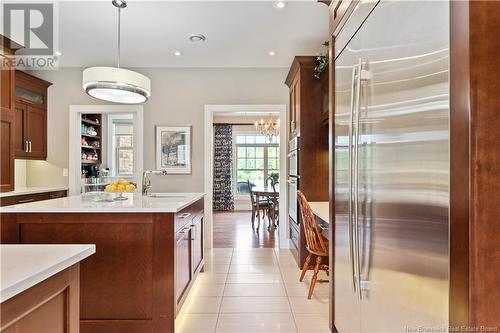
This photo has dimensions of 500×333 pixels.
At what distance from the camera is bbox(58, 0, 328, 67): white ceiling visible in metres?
2.98

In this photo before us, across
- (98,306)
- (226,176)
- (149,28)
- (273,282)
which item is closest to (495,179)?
(98,306)

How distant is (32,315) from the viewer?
31.9 inches

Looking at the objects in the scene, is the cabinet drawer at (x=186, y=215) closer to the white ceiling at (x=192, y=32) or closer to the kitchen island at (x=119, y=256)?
the kitchen island at (x=119, y=256)

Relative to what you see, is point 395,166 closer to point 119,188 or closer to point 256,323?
point 256,323

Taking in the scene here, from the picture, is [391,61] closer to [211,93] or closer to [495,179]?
[495,179]

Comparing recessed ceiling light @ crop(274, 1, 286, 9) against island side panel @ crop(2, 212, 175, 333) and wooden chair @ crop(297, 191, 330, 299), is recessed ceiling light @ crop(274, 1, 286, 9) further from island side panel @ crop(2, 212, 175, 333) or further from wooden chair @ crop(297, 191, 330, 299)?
island side panel @ crop(2, 212, 175, 333)

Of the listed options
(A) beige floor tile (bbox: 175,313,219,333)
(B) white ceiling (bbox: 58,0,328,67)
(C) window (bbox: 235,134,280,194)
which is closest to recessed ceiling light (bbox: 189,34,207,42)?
(B) white ceiling (bbox: 58,0,328,67)

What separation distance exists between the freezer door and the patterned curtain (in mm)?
7058

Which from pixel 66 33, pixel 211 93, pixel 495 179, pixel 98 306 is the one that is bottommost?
pixel 98 306

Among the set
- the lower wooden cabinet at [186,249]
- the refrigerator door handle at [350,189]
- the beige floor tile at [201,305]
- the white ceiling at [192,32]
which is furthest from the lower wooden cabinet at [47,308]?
the white ceiling at [192,32]

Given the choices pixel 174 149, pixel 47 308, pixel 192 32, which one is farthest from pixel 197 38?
pixel 47 308

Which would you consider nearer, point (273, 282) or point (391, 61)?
point (391, 61)

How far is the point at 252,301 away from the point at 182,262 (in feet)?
2.64

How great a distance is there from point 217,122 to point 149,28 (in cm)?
510
